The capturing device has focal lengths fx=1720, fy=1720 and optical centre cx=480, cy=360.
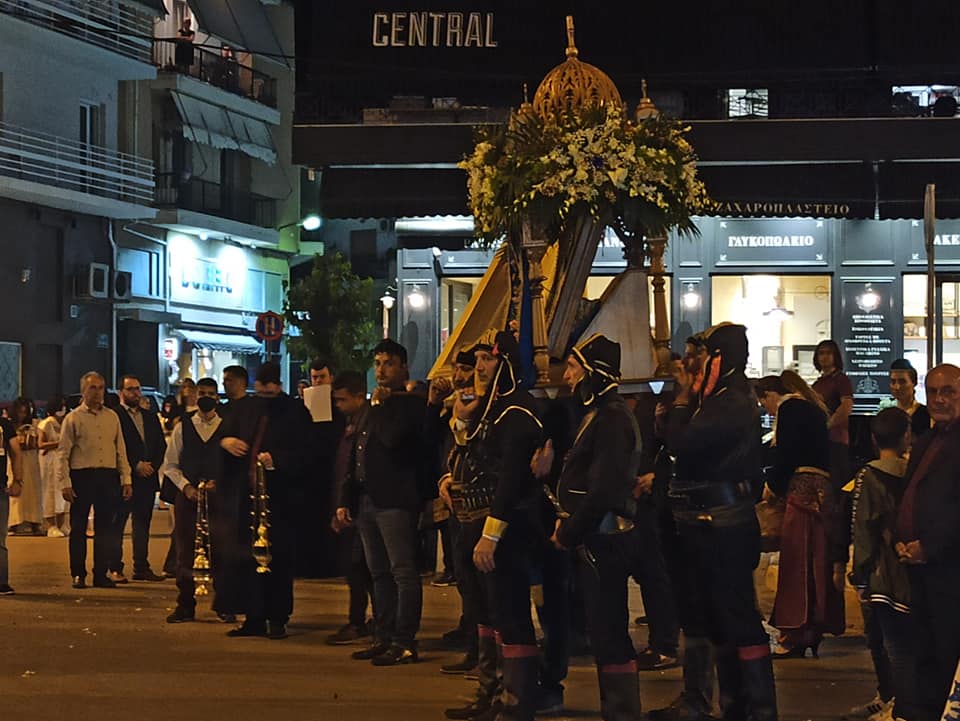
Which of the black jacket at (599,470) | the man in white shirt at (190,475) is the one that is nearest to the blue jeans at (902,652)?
the black jacket at (599,470)

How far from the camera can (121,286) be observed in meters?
41.0

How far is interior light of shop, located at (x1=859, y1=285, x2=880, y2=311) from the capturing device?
1983 centimetres

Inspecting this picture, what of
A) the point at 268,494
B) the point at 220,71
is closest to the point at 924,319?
the point at 268,494

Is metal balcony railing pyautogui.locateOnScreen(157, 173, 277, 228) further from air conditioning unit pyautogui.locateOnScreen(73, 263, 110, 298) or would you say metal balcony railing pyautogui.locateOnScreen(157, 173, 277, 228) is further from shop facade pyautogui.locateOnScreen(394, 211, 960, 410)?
shop facade pyautogui.locateOnScreen(394, 211, 960, 410)

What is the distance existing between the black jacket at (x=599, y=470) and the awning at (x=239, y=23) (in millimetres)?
36881

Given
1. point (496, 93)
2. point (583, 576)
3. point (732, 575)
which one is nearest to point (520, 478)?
point (583, 576)

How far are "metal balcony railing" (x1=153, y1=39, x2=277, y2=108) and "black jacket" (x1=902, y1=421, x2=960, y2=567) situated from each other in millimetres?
34522

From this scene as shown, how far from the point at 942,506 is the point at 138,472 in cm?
1101

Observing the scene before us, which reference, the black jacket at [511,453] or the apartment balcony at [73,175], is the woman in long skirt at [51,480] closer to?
the apartment balcony at [73,175]

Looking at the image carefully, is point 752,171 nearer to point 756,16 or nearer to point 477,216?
point 756,16

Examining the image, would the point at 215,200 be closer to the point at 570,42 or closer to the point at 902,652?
the point at 570,42

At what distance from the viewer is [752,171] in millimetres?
13930

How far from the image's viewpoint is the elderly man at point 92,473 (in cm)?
1666

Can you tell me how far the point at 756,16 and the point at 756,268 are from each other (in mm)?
7023
